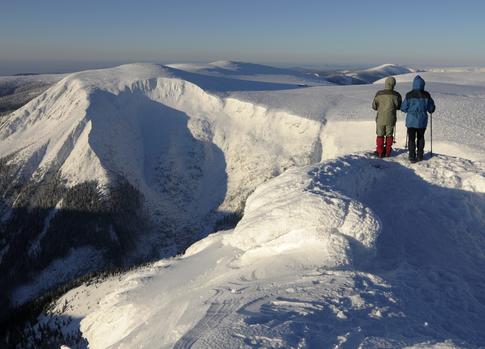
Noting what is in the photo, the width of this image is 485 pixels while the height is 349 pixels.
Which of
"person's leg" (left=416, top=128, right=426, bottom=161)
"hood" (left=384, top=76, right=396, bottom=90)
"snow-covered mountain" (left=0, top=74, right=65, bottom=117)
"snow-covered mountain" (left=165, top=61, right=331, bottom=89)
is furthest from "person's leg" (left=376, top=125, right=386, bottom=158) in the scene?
"snow-covered mountain" (left=0, top=74, right=65, bottom=117)

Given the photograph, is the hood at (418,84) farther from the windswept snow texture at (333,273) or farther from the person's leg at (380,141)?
the windswept snow texture at (333,273)

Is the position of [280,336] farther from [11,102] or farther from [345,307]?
[11,102]

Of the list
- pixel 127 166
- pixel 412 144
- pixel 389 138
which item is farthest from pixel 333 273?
pixel 127 166

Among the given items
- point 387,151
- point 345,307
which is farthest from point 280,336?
point 387,151

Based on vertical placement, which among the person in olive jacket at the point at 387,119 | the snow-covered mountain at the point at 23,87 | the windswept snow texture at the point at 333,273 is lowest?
the windswept snow texture at the point at 333,273

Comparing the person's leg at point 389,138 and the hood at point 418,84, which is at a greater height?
the hood at point 418,84

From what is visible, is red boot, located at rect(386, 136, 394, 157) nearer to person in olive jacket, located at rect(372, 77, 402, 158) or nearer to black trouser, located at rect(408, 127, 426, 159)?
person in olive jacket, located at rect(372, 77, 402, 158)

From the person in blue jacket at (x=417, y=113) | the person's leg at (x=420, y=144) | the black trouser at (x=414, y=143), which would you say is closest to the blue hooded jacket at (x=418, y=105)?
the person in blue jacket at (x=417, y=113)
